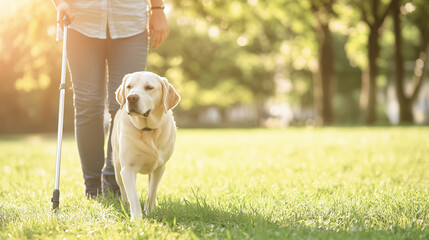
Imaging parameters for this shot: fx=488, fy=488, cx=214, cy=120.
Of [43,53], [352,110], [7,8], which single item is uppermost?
[7,8]

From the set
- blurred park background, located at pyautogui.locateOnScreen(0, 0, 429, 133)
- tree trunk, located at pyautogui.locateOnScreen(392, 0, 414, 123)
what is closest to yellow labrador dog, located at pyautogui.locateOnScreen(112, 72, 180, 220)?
blurred park background, located at pyautogui.locateOnScreen(0, 0, 429, 133)

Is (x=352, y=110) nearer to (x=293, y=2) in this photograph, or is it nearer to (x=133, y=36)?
(x=293, y=2)

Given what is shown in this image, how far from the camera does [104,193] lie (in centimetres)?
459

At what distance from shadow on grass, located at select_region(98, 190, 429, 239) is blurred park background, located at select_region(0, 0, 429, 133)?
8872 mm

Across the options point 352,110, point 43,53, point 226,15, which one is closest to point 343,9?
point 226,15

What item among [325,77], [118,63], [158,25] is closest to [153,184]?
[118,63]

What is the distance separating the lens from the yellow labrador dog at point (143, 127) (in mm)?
3693

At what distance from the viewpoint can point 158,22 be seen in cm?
472

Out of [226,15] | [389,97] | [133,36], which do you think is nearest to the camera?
[133,36]

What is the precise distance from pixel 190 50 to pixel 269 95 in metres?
10.4

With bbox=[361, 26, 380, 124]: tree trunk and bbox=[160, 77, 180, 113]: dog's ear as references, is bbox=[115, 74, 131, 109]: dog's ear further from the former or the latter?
bbox=[361, 26, 380, 124]: tree trunk

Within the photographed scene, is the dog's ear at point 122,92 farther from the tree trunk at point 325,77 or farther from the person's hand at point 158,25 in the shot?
the tree trunk at point 325,77

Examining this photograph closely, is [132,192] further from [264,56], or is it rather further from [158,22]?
[264,56]

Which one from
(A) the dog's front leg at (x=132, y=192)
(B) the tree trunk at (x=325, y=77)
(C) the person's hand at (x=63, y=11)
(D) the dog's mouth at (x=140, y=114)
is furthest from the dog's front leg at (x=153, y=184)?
(B) the tree trunk at (x=325, y=77)
